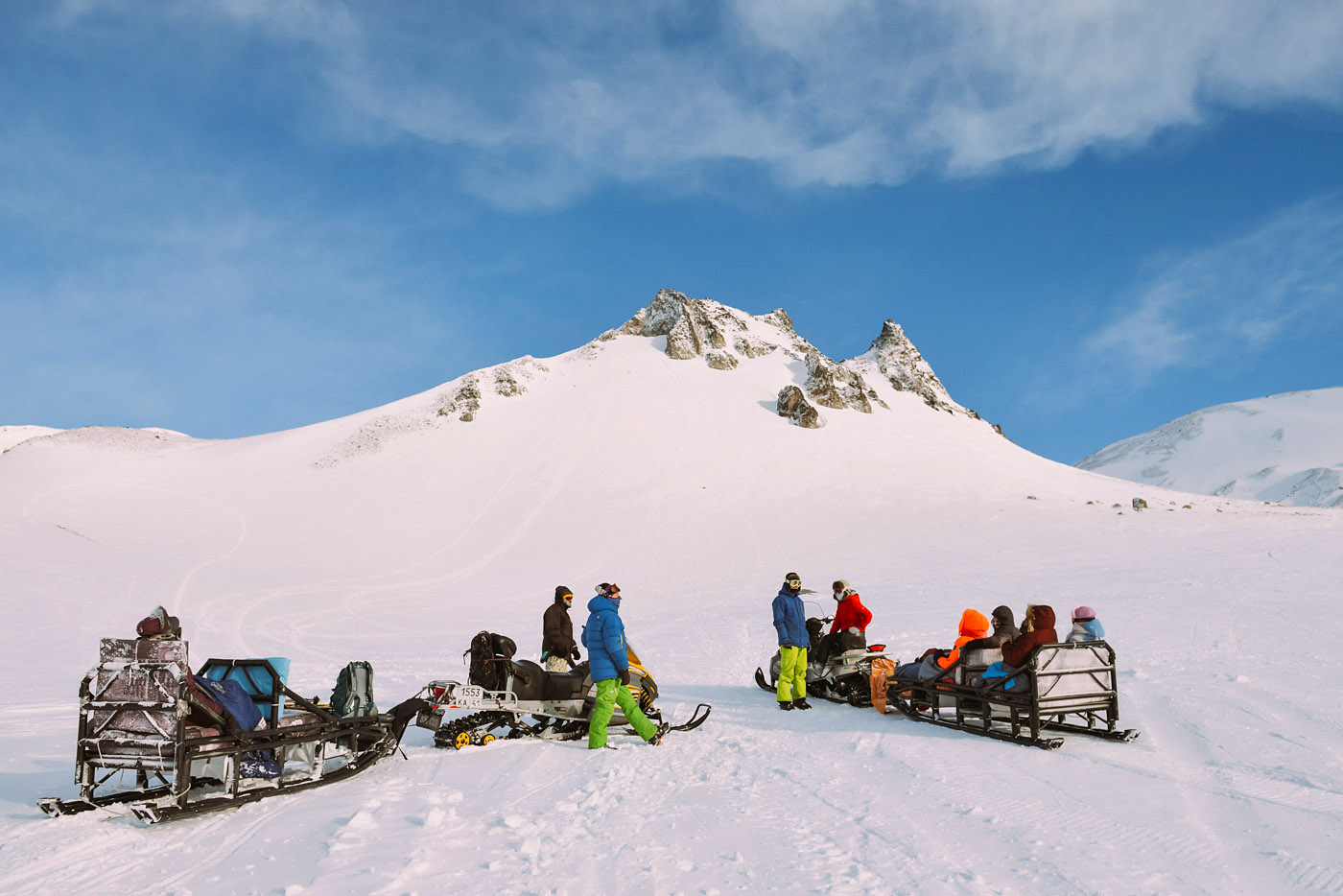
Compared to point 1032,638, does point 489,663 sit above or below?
below

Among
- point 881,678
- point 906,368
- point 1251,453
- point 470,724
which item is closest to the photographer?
point 470,724

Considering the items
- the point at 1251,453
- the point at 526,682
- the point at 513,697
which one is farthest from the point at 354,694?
the point at 1251,453

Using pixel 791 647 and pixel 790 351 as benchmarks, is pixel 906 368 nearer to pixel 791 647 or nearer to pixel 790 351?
pixel 790 351

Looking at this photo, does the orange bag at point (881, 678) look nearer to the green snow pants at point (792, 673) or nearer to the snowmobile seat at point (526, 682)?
the green snow pants at point (792, 673)

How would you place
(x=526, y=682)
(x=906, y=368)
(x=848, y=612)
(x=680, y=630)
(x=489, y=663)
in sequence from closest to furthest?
1. (x=489, y=663)
2. (x=526, y=682)
3. (x=848, y=612)
4. (x=680, y=630)
5. (x=906, y=368)

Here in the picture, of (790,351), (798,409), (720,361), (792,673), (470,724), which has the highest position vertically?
(790,351)

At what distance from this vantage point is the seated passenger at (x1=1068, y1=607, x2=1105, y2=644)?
841cm

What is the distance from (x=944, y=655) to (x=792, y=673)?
199cm

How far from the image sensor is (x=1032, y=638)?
7.79 m

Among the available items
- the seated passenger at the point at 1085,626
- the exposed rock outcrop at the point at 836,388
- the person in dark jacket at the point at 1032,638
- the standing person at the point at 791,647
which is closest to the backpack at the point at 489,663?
the standing person at the point at 791,647

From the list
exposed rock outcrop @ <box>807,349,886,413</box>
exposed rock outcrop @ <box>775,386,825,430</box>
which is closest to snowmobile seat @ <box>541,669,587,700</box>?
Answer: exposed rock outcrop @ <box>775,386,825,430</box>

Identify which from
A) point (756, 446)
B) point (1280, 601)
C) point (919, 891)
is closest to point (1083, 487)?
point (756, 446)

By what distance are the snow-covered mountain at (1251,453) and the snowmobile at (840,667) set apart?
131738 millimetres

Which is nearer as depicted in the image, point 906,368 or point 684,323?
point 684,323
